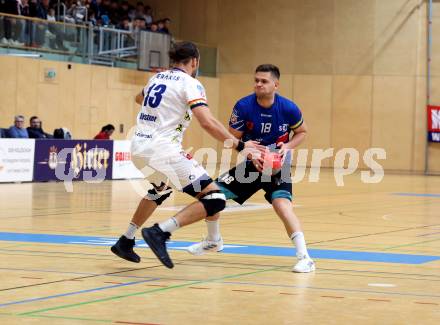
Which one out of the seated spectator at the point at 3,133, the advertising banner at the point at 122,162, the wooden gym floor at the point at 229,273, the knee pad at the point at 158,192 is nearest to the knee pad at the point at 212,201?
the knee pad at the point at 158,192

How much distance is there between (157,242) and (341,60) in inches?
1224

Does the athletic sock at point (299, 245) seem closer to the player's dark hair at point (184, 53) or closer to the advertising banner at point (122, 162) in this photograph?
the player's dark hair at point (184, 53)

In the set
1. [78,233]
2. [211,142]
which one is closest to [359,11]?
[211,142]

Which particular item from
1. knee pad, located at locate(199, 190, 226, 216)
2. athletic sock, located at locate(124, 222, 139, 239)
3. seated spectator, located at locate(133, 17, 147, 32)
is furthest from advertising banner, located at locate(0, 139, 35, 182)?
knee pad, located at locate(199, 190, 226, 216)

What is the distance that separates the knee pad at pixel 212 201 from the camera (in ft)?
28.3

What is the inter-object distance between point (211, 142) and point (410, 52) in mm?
9054

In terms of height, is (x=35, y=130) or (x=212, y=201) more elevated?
(x=35, y=130)

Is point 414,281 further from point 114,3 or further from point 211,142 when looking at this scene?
point 211,142

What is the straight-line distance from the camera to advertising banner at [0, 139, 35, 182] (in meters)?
22.2

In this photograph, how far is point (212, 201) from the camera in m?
8.62

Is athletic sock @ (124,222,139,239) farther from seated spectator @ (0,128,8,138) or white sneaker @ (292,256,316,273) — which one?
seated spectator @ (0,128,8,138)

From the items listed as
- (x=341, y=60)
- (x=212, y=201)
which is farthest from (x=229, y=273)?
(x=341, y=60)

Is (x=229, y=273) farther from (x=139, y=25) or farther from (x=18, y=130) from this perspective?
(x=139, y=25)

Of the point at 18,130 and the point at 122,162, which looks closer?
the point at 18,130
